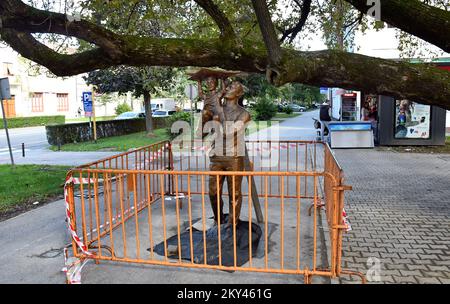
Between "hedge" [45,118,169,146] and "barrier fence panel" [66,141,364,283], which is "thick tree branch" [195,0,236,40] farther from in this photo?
"hedge" [45,118,169,146]

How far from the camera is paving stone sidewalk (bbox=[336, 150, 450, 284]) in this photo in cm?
455

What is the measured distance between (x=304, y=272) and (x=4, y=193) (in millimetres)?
7170

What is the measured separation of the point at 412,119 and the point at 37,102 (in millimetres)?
38617

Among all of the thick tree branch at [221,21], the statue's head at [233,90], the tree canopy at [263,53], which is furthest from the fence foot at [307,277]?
the thick tree branch at [221,21]

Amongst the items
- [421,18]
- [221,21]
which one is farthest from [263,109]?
[421,18]

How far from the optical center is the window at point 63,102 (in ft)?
151

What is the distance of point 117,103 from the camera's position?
5306 centimetres

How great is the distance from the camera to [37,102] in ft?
139

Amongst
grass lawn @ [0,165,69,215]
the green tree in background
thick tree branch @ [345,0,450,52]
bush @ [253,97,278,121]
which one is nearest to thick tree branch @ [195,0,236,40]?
thick tree branch @ [345,0,450,52]

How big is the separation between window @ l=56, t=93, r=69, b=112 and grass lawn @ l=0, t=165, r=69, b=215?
119 ft

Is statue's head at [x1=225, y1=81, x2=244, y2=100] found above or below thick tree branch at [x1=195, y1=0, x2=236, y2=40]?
below
